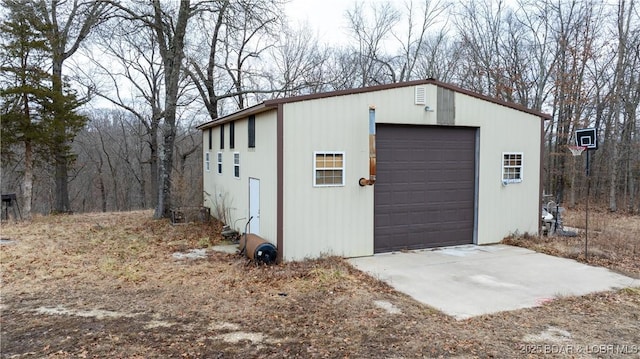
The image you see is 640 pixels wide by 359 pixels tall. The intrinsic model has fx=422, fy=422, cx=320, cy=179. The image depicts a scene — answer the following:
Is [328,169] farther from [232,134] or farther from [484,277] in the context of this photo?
[232,134]

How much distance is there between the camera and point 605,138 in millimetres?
18422

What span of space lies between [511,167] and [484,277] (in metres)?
3.84

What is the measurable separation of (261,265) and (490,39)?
62.8 ft

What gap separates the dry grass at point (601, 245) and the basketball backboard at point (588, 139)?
1.76m

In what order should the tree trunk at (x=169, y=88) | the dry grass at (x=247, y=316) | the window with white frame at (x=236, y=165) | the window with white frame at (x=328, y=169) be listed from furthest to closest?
the tree trunk at (x=169, y=88) < the window with white frame at (x=236, y=165) < the window with white frame at (x=328, y=169) < the dry grass at (x=247, y=316)

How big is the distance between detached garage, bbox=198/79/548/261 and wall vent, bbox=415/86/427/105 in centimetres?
3

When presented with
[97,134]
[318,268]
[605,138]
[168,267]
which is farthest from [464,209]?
[97,134]

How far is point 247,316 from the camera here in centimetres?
510

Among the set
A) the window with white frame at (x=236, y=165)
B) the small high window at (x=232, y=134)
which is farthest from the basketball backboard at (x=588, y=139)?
the small high window at (x=232, y=134)

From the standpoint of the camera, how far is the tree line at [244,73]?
12852 mm

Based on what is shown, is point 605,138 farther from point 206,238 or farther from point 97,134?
point 97,134

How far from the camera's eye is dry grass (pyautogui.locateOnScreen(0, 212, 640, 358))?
13.9 ft

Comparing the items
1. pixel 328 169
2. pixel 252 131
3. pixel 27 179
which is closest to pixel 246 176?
pixel 252 131

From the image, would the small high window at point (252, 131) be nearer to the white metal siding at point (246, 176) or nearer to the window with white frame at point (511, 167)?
the white metal siding at point (246, 176)
